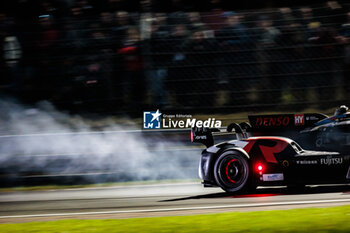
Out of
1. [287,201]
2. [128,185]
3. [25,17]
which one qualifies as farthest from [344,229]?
[25,17]

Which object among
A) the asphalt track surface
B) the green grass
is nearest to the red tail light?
the asphalt track surface

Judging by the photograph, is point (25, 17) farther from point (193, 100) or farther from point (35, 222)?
point (35, 222)

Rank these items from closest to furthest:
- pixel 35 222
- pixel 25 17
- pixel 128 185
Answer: pixel 35 222 → pixel 128 185 → pixel 25 17

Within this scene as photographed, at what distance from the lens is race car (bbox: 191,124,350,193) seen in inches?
270

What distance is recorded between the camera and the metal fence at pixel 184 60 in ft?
36.1

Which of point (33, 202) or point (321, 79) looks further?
point (321, 79)

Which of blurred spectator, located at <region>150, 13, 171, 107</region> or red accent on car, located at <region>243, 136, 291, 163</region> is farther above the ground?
blurred spectator, located at <region>150, 13, 171, 107</region>

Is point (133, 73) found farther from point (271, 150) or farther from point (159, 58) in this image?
point (271, 150)

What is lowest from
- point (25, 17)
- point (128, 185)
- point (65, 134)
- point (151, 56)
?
point (128, 185)

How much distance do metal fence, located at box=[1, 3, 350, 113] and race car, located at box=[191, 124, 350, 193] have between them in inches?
142

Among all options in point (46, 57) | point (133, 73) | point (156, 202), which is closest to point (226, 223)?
point (156, 202)

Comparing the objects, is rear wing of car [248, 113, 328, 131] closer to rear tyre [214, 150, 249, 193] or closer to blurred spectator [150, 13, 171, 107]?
rear tyre [214, 150, 249, 193]

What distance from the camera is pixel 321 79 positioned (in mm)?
11195

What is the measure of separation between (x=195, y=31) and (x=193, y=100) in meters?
1.52
